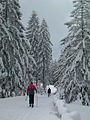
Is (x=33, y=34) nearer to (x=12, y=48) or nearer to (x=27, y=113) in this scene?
(x=12, y=48)

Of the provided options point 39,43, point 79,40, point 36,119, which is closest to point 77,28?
point 79,40

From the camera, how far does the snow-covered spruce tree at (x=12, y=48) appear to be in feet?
81.7

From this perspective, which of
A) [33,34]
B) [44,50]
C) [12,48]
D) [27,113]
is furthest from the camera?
[44,50]

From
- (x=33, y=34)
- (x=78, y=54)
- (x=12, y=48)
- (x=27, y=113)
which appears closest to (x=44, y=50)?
(x=33, y=34)

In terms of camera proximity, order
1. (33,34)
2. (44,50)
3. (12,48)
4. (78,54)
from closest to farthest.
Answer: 1. (78,54)
2. (12,48)
3. (33,34)
4. (44,50)

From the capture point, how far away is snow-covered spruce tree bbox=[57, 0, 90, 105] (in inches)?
906

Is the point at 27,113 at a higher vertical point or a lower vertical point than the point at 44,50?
→ lower

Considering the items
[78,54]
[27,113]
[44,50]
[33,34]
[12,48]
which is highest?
[33,34]

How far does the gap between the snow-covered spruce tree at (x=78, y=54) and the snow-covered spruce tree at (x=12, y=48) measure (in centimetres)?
534

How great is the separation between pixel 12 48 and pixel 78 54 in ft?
24.3

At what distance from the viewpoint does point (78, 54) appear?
75.2ft

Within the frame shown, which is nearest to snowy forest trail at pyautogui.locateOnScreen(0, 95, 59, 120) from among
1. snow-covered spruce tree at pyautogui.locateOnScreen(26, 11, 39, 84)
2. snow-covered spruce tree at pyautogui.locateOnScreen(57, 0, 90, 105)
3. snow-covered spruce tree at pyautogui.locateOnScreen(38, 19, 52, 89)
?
snow-covered spruce tree at pyautogui.locateOnScreen(57, 0, 90, 105)

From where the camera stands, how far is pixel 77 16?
974 inches

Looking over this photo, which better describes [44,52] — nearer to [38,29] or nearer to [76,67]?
[38,29]
